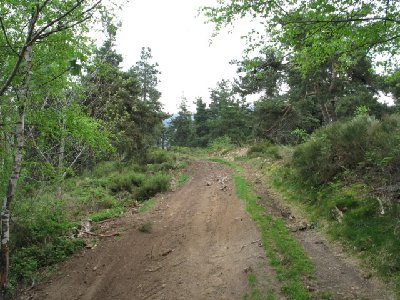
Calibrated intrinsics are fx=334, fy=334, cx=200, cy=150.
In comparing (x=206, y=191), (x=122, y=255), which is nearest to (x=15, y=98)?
(x=122, y=255)

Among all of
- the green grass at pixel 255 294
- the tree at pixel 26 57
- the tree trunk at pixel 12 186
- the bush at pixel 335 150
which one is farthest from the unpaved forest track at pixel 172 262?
the bush at pixel 335 150

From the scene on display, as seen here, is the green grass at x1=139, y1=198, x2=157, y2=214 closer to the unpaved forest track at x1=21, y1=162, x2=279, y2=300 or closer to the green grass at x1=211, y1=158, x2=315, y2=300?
the unpaved forest track at x1=21, y1=162, x2=279, y2=300

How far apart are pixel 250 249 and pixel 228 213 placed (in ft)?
10.9

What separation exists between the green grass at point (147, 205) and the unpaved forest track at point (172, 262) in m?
1.00

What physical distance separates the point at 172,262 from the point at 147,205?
5893 mm

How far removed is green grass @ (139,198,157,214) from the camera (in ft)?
42.3

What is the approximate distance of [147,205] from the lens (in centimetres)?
1349

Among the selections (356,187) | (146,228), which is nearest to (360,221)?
(356,187)

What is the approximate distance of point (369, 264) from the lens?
643 centimetres

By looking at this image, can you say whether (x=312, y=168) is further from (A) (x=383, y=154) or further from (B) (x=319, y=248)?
(B) (x=319, y=248)

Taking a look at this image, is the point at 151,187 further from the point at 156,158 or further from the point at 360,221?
the point at 360,221

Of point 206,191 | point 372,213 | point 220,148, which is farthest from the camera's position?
point 220,148

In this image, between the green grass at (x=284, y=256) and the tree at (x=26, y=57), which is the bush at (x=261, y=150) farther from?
the tree at (x=26, y=57)

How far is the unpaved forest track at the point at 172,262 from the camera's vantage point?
6.54 metres
